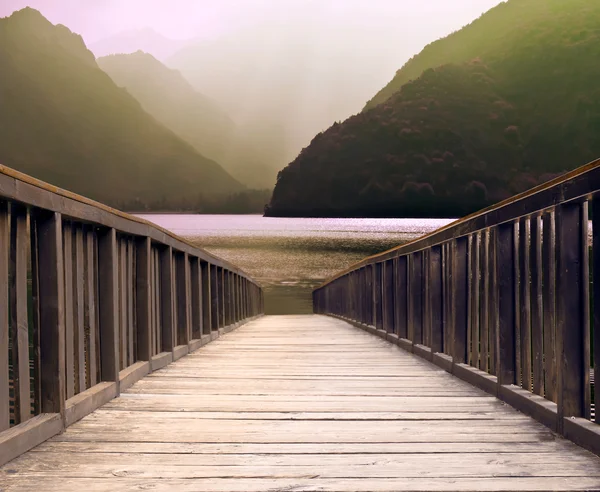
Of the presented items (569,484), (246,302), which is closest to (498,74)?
(246,302)

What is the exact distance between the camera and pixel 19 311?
2.72m

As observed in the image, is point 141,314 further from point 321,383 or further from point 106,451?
point 106,451

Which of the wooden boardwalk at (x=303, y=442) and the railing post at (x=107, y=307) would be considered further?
the railing post at (x=107, y=307)

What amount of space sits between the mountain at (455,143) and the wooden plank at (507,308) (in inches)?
6028

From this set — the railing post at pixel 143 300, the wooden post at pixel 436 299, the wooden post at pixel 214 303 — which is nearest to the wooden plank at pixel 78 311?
the railing post at pixel 143 300

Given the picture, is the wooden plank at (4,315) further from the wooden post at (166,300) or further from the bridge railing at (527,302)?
the wooden post at (166,300)

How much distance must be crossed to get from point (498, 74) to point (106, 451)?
19159 centimetres

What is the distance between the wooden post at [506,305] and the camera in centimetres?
374

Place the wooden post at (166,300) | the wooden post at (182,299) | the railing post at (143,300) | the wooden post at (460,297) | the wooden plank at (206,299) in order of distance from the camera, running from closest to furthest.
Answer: the railing post at (143,300) → the wooden post at (460,297) → the wooden post at (166,300) → the wooden post at (182,299) → the wooden plank at (206,299)

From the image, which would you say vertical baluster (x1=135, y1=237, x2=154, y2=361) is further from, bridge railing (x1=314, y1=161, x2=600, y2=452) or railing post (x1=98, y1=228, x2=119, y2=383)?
bridge railing (x1=314, y1=161, x2=600, y2=452)

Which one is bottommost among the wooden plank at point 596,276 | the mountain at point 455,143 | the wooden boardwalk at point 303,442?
the wooden boardwalk at point 303,442

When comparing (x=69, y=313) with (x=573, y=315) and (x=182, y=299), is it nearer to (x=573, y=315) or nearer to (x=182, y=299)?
(x=573, y=315)

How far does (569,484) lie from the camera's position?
7.73 ft

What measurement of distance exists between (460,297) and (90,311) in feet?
8.49
